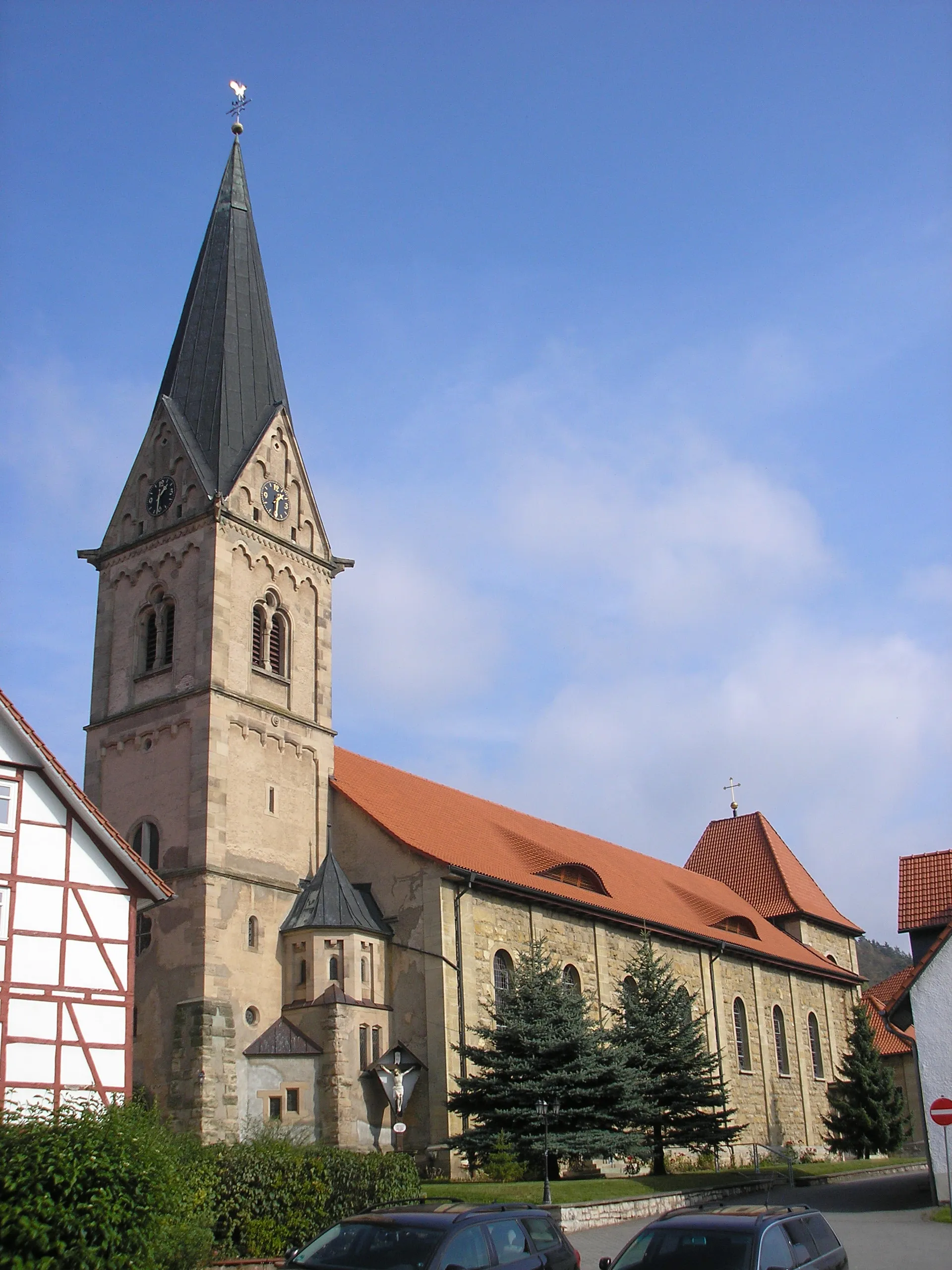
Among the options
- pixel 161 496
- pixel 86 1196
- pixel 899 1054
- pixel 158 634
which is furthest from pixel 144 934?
pixel 899 1054

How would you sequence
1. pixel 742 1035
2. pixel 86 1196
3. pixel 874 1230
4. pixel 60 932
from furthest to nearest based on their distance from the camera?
1. pixel 742 1035
2. pixel 874 1230
3. pixel 60 932
4. pixel 86 1196

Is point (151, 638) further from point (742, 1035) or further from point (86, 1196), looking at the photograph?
point (742, 1035)

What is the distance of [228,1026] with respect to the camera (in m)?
26.0

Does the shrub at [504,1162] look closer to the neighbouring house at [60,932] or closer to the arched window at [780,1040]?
the neighbouring house at [60,932]

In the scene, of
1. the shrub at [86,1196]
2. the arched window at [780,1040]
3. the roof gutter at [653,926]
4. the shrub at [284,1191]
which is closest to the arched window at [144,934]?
the roof gutter at [653,926]

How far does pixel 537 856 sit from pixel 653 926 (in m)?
4.21

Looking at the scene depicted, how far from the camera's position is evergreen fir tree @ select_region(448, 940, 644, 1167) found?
24.1m

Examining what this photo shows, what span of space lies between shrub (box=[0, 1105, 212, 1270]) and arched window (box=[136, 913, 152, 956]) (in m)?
15.4

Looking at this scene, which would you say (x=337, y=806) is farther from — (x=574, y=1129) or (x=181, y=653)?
(x=574, y=1129)

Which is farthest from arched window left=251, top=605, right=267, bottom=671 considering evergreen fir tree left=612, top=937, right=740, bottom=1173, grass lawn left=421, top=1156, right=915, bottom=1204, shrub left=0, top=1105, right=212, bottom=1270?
shrub left=0, top=1105, right=212, bottom=1270

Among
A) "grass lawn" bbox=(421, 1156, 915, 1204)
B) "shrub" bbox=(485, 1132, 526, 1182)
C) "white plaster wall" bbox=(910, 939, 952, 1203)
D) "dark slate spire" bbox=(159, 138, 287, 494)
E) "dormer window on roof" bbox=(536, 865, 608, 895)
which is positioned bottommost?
"grass lawn" bbox=(421, 1156, 915, 1204)

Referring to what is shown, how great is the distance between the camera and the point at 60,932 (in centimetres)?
1945

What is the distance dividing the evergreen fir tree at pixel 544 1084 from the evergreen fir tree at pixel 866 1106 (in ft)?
64.2

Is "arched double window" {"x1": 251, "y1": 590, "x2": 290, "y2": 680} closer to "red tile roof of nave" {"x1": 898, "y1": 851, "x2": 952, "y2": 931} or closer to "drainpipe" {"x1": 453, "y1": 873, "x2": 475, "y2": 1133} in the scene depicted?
"drainpipe" {"x1": 453, "y1": 873, "x2": 475, "y2": 1133}
